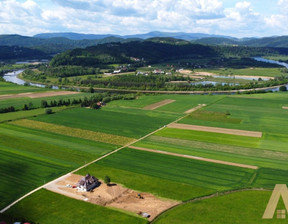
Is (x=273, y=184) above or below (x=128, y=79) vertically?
below

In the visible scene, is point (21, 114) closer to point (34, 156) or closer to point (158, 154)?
point (34, 156)

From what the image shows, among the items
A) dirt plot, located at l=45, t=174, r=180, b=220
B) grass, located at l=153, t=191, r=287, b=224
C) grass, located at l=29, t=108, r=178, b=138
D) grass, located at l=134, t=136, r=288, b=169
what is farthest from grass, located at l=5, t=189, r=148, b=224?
grass, located at l=29, t=108, r=178, b=138

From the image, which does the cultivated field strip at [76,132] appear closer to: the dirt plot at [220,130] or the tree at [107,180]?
the dirt plot at [220,130]

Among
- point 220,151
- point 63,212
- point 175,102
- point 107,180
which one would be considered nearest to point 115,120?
point 220,151

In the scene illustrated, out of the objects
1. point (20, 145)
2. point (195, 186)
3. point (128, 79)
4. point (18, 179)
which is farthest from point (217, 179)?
point (128, 79)

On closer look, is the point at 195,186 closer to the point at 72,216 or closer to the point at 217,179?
the point at 217,179

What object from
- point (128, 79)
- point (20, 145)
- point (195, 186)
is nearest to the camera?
point (195, 186)
